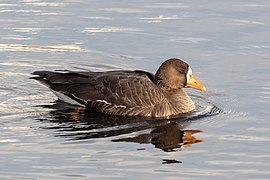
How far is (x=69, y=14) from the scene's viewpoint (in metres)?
23.8

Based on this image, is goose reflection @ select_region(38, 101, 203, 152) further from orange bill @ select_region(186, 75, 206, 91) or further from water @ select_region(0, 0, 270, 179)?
orange bill @ select_region(186, 75, 206, 91)

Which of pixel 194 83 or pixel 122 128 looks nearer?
pixel 122 128

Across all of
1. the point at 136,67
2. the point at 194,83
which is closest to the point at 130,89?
the point at 194,83

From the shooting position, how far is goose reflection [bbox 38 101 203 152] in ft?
51.9

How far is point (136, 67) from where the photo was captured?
20.4 metres

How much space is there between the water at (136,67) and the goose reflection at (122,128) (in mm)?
18

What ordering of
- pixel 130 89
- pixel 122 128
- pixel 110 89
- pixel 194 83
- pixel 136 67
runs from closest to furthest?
pixel 122 128 → pixel 130 89 → pixel 110 89 → pixel 194 83 → pixel 136 67

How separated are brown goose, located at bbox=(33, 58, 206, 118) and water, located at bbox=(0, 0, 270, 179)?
313 millimetres

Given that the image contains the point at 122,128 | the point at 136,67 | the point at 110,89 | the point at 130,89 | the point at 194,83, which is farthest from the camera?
the point at 136,67

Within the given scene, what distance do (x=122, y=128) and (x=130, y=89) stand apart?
131 cm

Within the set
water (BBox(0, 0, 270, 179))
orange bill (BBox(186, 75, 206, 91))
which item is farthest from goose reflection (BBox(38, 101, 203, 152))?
orange bill (BBox(186, 75, 206, 91))

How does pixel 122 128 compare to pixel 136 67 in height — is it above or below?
below

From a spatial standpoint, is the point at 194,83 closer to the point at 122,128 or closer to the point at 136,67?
the point at 122,128

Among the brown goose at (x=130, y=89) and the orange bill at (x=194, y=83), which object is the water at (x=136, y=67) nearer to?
the brown goose at (x=130, y=89)
